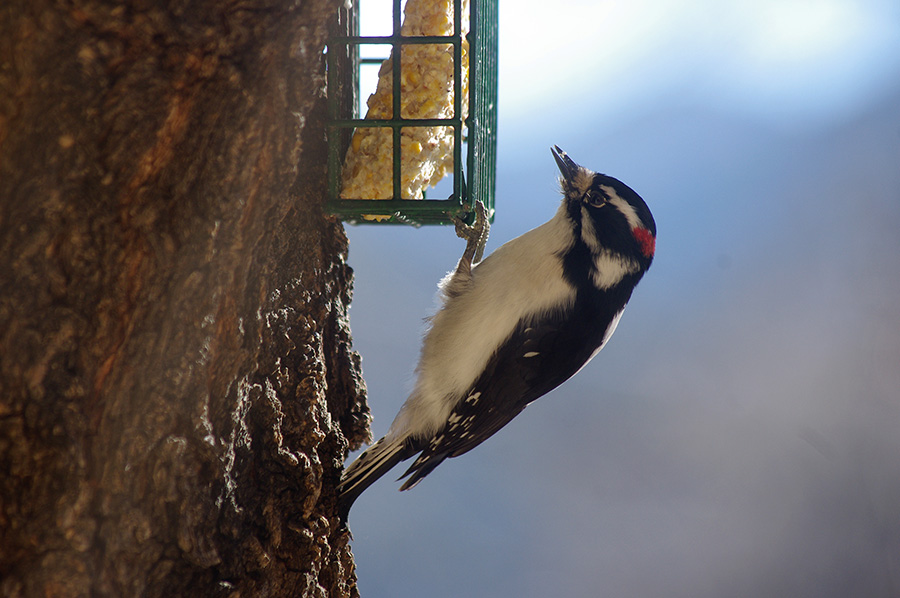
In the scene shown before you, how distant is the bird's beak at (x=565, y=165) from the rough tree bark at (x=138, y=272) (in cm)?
102

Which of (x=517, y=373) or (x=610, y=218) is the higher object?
(x=610, y=218)

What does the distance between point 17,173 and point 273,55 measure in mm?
459

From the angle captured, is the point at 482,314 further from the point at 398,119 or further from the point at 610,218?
the point at 398,119

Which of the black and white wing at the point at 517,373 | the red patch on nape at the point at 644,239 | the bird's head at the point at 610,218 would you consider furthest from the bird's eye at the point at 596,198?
the black and white wing at the point at 517,373

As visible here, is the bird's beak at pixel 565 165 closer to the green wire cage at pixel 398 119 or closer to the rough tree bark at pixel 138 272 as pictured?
the green wire cage at pixel 398 119

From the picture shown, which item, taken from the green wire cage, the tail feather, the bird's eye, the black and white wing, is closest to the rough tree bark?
the green wire cage

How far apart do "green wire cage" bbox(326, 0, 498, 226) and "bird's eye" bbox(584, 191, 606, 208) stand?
39cm

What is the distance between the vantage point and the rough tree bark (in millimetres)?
1205

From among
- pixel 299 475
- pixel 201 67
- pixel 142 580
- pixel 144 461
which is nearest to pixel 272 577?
pixel 299 475

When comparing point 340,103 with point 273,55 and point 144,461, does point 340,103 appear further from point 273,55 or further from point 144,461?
point 144,461

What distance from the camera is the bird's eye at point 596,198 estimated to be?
222 centimetres

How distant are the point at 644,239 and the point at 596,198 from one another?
0.61 feet

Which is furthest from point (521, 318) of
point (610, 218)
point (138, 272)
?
point (138, 272)

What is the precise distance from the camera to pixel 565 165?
7.57 ft
